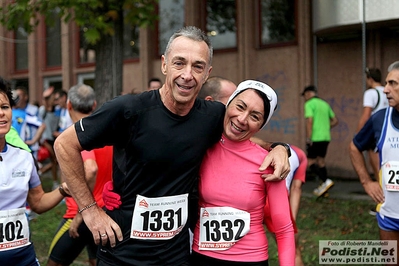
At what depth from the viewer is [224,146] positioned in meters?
3.15

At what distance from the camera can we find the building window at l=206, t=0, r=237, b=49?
13.8 metres

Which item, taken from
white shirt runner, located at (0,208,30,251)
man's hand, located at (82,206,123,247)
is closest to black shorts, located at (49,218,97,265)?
white shirt runner, located at (0,208,30,251)

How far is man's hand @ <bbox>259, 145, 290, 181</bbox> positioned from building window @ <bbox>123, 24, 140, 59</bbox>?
12.8m

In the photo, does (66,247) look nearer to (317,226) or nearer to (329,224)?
(317,226)

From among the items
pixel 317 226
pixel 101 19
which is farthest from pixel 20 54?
pixel 317 226

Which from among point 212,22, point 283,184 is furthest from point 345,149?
point 283,184

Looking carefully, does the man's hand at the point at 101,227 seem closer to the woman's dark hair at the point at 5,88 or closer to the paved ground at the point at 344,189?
the woman's dark hair at the point at 5,88

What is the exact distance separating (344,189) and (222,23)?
17.6 ft

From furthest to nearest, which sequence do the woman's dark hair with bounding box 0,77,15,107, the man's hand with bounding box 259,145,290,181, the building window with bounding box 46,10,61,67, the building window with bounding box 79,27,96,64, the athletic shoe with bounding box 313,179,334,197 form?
the building window with bounding box 46,10,61,67
the building window with bounding box 79,27,96,64
the athletic shoe with bounding box 313,179,334,197
the woman's dark hair with bounding box 0,77,15,107
the man's hand with bounding box 259,145,290,181

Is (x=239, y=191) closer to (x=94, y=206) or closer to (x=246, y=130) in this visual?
(x=246, y=130)

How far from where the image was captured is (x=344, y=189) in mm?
10734

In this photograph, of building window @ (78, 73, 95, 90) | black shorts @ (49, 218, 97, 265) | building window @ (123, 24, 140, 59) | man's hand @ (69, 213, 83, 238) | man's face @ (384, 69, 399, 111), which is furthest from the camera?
building window @ (78, 73, 95, 90)

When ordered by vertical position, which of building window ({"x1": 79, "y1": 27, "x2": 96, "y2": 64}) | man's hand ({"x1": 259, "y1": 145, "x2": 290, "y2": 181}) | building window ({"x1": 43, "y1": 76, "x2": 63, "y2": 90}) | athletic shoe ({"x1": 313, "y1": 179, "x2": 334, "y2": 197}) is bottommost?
athletic shoe ({"x1": 313, "y1": 179, "x2": 334, "y2": 197})

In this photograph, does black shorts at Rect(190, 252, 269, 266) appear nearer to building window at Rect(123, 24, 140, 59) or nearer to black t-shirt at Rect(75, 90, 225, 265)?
black t-shirt at Rect(75, 90, 225, 265)
